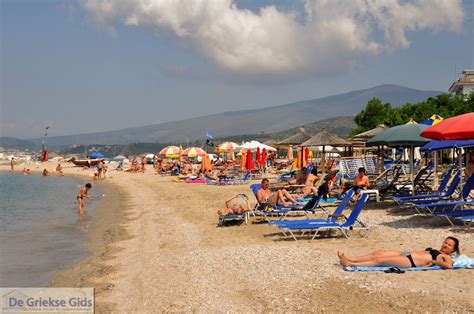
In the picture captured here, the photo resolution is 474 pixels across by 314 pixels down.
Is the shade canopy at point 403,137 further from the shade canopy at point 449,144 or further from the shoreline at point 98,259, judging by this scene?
the shoreline at point 98,259

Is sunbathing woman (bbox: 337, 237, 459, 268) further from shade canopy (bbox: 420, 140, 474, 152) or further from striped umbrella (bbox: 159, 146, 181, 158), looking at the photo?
striped umbrella (bbox: 159, 146, 181, 158)

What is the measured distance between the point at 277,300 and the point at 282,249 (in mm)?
2260

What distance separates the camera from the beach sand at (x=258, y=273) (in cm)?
483

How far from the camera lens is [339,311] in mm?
4559

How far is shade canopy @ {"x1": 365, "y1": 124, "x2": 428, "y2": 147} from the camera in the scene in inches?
407

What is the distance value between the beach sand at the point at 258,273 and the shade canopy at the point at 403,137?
153 centimetres

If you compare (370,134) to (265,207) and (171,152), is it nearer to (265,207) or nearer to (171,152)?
(265,207)

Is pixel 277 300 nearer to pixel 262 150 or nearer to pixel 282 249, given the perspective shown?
pixel 282 249

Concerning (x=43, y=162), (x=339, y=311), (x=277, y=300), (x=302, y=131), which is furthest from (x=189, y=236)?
(x=43, y=162)

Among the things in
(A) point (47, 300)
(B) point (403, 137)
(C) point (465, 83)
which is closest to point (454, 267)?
(A) point (47, 300)

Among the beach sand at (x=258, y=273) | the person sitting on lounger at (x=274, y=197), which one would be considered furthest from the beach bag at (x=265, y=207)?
the beach sand at (x=258, y=273)

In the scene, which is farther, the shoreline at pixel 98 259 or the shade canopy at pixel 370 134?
the shade canopy at pixel 370 134

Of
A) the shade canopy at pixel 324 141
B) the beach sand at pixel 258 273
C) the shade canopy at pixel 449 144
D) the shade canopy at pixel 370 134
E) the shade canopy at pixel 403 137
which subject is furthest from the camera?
the shade canopy at pixel 370 134

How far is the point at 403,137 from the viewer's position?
10430 mm
